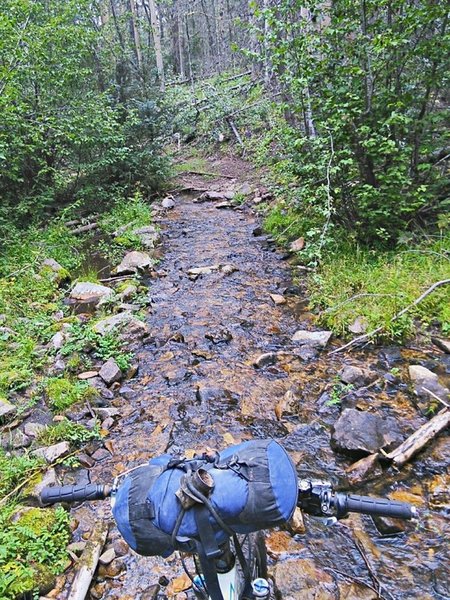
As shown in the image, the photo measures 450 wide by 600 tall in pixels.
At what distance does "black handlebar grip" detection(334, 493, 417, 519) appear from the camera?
1358mm

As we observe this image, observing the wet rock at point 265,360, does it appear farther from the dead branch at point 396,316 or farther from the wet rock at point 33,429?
the wet rock at point 33,429

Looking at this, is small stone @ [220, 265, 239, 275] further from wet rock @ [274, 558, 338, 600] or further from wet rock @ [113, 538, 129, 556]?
wet rock @ [274, 558, 338, 600]

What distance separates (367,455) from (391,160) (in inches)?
174

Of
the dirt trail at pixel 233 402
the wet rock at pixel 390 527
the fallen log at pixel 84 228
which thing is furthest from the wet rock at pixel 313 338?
the fallen log at pixel 84 228

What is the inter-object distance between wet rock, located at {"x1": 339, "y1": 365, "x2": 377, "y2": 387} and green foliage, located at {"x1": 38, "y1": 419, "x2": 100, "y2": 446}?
2698 millimetres

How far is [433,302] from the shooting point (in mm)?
5180

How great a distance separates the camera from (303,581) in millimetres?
2643

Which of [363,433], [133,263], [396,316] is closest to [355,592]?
[363,433]

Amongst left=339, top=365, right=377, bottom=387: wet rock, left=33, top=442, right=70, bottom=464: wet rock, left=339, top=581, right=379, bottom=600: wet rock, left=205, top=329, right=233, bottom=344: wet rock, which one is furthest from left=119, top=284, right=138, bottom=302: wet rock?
left=339, top=581, right=379, bottom=600: wet rock

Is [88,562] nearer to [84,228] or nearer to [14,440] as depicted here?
[14,440]

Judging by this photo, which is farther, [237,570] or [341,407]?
[341,407]

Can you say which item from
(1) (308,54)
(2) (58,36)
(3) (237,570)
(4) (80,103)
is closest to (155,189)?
(4) (80,103)

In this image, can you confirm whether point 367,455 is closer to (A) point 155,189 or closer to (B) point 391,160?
(B) point 391,160

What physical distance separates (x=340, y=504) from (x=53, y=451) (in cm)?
310
